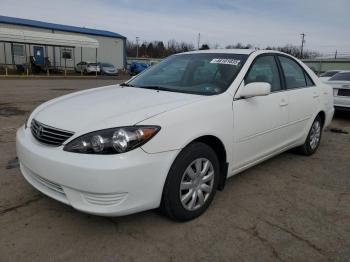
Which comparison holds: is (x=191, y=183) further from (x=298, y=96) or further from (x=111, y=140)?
(x=298, y=96)

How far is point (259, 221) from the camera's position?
10.2ft

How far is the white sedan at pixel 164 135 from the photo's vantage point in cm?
248

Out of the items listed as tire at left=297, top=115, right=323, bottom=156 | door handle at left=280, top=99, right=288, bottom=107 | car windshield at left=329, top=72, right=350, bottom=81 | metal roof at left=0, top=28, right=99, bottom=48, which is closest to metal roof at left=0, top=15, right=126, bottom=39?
metal roof at left=0, top=28, right=99, bottom=48

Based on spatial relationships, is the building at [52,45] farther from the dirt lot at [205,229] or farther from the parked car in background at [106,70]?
the dirt lot at [205,229]

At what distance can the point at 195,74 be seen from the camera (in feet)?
12.5

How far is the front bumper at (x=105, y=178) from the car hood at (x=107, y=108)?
0.25 m

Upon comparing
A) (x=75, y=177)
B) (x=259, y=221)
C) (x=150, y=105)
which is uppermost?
(x=150, y=105)

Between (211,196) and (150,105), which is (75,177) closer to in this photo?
(150,105)

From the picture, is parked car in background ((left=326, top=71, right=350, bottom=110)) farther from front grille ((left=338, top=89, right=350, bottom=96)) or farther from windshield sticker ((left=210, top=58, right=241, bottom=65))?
windshield sticker ((left=210, top=58, right=241, bottom=65))

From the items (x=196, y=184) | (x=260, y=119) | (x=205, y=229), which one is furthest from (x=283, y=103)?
(x=205, y=229)

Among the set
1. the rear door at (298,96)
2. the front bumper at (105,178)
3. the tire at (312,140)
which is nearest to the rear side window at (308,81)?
the rear door at (298,96)

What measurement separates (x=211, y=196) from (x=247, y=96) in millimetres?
1063

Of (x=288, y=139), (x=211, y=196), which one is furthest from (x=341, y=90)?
(x=211, y=196)

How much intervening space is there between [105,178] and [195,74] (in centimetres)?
186
